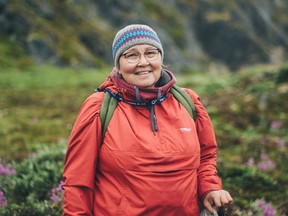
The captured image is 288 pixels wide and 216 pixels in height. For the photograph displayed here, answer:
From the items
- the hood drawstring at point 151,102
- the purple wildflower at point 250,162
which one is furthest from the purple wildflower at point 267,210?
the hood drawstring at point 151,102

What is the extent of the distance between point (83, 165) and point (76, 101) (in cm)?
1130

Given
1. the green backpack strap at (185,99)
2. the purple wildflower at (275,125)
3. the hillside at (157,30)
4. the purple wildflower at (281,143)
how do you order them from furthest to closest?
the hillside at (157,30), the purple wildflower at (275,125), the purple wildflower at (281,143), the green backpack strap at (185,99)

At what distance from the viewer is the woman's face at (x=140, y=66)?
11.9 ft

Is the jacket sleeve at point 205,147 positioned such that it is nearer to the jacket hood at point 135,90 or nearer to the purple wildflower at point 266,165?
the jacket hood at point 135,90

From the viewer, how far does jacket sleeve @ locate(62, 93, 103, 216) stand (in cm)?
335

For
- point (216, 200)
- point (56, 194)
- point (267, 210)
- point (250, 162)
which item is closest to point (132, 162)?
point (216, 200)

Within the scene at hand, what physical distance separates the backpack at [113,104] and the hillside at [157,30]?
21789mm

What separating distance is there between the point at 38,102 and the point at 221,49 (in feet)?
200

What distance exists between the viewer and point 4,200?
5.21 m

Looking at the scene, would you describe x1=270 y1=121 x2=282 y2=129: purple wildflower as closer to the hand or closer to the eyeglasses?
the hand

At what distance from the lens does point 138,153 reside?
10.9 feet

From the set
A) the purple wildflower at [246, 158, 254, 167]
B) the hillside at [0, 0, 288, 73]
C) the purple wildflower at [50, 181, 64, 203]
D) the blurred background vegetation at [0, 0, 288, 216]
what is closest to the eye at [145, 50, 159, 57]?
the blurred background vegetation at [0, 0, 288, 216]

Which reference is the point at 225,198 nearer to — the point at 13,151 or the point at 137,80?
the point at 137,80

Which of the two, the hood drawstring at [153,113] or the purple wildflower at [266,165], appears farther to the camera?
the purple wildflower at [266,165]
